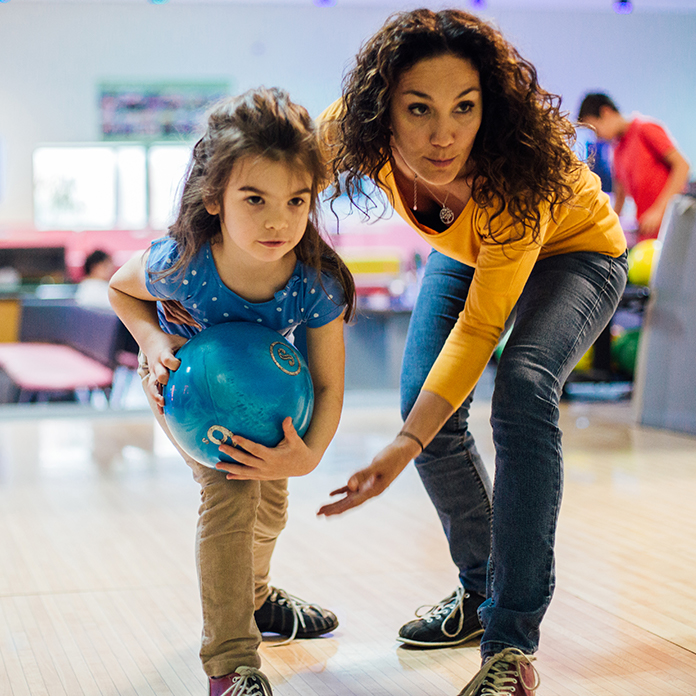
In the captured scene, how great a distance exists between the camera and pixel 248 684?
1322 mm

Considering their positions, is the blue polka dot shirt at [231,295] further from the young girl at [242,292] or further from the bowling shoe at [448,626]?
the bowling shoe at [448,626]

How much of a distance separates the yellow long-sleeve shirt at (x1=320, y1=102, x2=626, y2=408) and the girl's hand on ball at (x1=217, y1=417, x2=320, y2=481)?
244mm

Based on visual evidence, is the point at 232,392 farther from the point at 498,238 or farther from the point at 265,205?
the point at 498,238

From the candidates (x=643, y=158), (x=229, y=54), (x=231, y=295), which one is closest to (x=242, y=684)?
(x=231, y=295)

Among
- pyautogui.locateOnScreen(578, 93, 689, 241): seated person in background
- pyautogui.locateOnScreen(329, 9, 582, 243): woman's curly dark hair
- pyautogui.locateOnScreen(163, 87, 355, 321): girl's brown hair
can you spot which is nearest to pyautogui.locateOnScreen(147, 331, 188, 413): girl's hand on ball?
pyautogui.locateOnScreen(163, 87, 355, 321): girl's brown hair

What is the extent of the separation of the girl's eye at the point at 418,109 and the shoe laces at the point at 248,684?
88 centimetres

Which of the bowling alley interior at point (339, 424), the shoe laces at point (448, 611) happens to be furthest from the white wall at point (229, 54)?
the shoe laces at point (448, 611)

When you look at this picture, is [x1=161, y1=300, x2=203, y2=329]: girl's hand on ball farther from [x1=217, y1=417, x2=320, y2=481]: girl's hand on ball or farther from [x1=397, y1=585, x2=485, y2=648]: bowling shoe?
[x1=397, y1=585, x2=485, y2=648]: bowling shoe

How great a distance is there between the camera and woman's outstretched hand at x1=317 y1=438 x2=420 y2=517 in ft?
Answer: 4.30

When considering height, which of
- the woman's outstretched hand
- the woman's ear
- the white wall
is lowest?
the woman's outstretched hand

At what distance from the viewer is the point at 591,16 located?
9.87 m

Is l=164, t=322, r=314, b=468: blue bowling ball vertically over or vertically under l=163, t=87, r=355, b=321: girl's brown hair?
under

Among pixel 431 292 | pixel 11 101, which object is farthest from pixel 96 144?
pixel 431 292

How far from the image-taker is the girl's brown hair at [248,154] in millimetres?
1338
